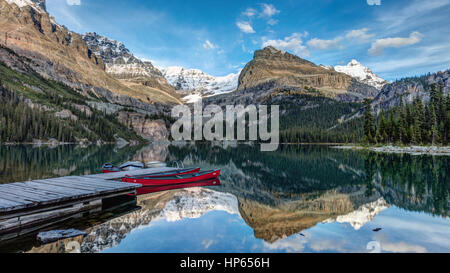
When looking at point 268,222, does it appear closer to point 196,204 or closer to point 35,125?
point 196,204

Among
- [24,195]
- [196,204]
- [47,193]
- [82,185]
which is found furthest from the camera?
[196,204]

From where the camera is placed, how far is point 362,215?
55.4ft

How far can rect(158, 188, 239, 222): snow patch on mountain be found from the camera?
670 inches

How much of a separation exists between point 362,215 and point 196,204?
1152 cm

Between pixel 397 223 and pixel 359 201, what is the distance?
19.0 ft

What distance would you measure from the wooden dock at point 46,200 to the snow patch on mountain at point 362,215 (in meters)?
15.2

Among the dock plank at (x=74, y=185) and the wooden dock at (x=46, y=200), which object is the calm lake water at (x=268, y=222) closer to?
the wooden dock at (x=46, y=200)

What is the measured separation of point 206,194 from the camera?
79.5 ft

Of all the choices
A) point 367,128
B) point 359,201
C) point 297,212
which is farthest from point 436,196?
point 367,128

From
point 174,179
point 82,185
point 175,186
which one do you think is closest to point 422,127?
point 174,179

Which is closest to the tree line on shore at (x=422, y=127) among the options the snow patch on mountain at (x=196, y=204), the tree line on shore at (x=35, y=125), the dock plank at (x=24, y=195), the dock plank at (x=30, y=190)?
the snow patch on mountain at (x=196, y=204)

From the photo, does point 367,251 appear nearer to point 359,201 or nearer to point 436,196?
point 359,201

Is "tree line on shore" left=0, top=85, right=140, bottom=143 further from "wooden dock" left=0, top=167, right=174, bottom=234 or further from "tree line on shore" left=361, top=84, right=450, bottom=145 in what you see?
"tree line on shore" left=361, top=84, right=450, bottom=145

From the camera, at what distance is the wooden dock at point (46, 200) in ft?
42.8
